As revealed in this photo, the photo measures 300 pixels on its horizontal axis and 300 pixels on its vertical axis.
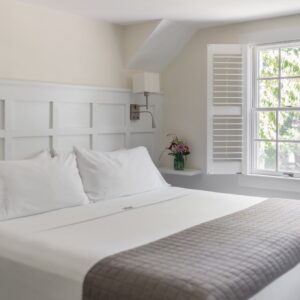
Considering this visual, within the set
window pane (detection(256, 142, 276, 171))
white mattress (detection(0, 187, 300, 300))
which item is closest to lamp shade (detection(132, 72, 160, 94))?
window pane (detection(256, 142, 276, 171))

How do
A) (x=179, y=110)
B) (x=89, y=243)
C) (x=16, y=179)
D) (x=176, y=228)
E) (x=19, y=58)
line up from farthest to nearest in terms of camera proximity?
(x=179, y=110) → (x=19, y=58) → (x=16, y=179) → (x=176, y=228) → (x=89, y=243)

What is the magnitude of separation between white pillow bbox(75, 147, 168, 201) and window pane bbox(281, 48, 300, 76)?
152 cm

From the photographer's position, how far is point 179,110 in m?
4.61

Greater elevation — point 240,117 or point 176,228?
point 240,117

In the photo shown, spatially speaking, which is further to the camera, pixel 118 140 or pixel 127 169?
pixel 118 140

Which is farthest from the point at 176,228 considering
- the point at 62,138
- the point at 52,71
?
the point at 52,71

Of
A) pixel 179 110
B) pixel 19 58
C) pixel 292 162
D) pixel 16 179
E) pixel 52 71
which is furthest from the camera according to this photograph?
pixel 179 110

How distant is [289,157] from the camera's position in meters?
4.09

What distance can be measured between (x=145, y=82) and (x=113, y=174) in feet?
3.72

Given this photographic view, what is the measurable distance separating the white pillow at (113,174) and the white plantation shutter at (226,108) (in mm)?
750

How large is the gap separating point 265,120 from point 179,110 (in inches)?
34.7

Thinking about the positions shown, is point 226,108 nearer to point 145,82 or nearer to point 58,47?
point 145,82

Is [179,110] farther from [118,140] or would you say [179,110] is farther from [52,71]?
[52,71]

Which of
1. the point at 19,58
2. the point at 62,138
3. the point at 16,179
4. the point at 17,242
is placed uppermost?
the point at 19,58
